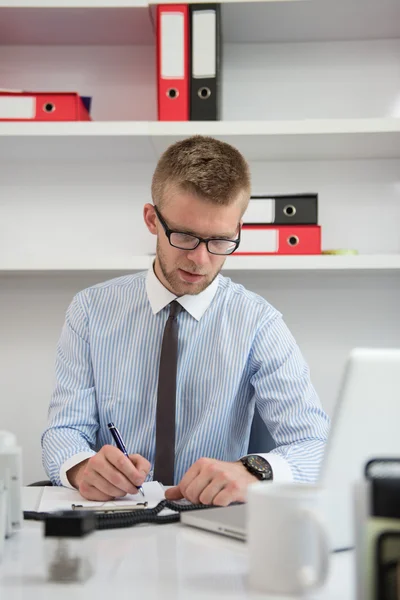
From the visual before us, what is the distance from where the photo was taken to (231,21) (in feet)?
7.63

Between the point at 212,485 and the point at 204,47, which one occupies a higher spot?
the point at 204,47

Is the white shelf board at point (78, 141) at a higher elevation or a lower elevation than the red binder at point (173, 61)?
lower

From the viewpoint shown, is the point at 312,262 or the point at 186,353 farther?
the point at 312,262

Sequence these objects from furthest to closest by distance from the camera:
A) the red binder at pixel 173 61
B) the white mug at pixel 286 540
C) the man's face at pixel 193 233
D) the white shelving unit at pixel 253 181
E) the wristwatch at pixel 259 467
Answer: the white shelving unit at pixel 253 181 < the red binder at pixel 173 61 < the man's face at pixel 193 233 < the wristwatch at pixel 259 467 < the white mug at pixel 286 540

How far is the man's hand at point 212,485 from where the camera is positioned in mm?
1143

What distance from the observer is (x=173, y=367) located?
1.75m

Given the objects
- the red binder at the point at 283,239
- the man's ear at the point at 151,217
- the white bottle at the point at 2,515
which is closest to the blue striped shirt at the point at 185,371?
the man's ear at the point at 151,217

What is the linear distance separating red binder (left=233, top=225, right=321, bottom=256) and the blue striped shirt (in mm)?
388

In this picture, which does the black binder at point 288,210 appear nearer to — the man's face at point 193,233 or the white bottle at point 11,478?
the man's face at point 193,233

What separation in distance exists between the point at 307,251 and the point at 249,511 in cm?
157

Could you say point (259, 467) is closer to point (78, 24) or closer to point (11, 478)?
point (11, 478)

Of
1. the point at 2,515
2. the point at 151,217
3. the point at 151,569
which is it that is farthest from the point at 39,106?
the point at 151,569

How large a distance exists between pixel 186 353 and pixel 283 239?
2.00 feet

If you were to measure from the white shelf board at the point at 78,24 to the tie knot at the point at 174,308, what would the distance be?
0.96 metres
